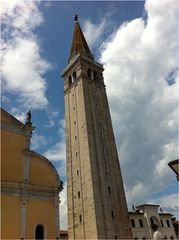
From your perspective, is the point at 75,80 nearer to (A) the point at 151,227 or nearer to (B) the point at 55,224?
(A) the point at 151,227

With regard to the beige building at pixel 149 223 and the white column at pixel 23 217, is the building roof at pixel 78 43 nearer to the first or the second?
the beige building at pixel 149 223

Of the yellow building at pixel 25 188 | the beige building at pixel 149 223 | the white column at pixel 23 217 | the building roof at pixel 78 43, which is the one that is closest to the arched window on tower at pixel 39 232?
the yellow building at pixel 25 188

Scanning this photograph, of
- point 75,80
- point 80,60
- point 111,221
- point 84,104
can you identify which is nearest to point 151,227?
point 111,221

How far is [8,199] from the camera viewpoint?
1254 cm

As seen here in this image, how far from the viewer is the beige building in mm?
32656

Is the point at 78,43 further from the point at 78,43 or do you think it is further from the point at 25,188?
the point at 25,188

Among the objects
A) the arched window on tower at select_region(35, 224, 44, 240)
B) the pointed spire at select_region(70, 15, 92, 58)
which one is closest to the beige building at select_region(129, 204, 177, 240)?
the arched window on tower at select_region(35, 224, 44, 240)

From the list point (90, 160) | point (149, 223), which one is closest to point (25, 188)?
point (90, 160)

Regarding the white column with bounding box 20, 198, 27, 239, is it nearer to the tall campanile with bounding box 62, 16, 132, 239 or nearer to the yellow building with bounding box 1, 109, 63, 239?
the yellow building with bounding box 1, 109, 63, 239

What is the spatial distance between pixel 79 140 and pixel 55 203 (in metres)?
19.4

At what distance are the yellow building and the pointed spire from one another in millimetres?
29610

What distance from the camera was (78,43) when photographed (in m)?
43.4

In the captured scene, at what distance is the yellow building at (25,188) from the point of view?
12.3 meters

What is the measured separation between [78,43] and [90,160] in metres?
22.4
